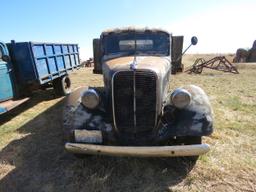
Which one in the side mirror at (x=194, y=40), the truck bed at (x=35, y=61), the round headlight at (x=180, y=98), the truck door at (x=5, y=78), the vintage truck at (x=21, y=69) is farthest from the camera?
the truck bed at (x=35, y=61)

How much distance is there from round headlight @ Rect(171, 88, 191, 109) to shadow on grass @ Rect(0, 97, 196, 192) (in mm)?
1097

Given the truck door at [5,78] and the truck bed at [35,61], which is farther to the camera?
the truck bed at [35,61]

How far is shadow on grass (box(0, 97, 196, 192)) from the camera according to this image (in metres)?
3.91

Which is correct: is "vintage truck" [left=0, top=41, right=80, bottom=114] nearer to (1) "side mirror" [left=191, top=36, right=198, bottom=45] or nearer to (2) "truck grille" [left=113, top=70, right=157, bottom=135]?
(2) "truck grille" [left=113, top=70, right=157, bottom=135]

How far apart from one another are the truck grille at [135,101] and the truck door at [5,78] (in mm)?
4593

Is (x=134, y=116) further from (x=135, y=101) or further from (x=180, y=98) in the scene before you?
(x=180, y=98)

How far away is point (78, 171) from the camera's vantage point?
431 centimetres

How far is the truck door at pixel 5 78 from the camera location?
23.2ft

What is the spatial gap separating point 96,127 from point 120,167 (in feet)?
2.95

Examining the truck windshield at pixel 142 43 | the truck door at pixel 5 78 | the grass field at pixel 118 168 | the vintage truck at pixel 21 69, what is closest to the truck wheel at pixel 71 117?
the grass field at pixel 118 168

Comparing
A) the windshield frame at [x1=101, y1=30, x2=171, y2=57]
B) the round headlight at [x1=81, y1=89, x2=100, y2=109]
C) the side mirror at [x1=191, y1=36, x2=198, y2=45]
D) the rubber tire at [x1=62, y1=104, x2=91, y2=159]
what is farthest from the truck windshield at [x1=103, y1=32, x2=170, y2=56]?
the rubber tire at [x1=62, y1=104, x2=91, y2=159]

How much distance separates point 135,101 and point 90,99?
2.61 ft

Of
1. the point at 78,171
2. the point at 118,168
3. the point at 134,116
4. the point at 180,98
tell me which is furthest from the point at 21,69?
the point at 180,98

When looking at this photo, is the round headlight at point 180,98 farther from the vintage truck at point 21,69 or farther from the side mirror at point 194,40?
the vintage truck at point 21,69
